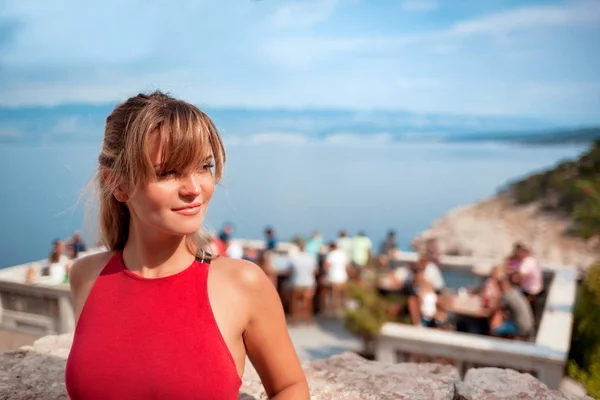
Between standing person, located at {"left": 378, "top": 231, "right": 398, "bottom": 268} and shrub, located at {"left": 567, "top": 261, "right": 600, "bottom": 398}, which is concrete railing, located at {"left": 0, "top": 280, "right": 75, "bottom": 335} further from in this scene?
shrub, located at {"left": 567, "top": 261, "right": 600, "bottom": 398}

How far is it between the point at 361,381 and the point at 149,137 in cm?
110

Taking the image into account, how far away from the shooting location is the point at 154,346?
1.20 metres

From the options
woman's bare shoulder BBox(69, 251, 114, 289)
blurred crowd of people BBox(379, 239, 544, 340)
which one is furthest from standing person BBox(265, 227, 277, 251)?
woman's bare shoulder BBox(69, 251, 114, 289)

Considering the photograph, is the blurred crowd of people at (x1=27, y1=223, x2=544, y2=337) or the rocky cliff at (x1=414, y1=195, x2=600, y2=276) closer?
the blurred crowd of people at (x1=27, y1=223, x2=544, y2=337)

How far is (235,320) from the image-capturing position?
4.06 feet

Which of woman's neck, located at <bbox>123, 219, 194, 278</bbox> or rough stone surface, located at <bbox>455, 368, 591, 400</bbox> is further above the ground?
woman's neck, located at <bbox>123, 219, 194, 278</bbox>

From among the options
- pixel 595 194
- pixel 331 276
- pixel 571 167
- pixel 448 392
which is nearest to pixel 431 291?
pixel 331 276

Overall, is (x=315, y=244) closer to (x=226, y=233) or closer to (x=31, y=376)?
(x=226, y=233)

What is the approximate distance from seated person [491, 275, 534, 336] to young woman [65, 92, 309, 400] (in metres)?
4.33

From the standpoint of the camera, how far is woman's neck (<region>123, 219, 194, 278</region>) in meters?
1.30

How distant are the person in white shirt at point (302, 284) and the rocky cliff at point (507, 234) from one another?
6622 millimetres

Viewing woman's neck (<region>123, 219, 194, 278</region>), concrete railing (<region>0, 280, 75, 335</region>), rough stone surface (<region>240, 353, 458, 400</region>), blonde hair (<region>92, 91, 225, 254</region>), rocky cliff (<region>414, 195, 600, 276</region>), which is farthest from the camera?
rocky cliff (<region>414, 195, 600, 276</region>)

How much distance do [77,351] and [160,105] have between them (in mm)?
558

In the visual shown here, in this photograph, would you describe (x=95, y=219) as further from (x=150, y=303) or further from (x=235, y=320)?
(x=235, y=320)
